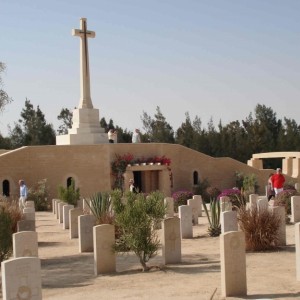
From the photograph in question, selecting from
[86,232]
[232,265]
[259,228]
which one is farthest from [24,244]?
[259,228]

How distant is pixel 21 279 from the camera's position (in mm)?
6656

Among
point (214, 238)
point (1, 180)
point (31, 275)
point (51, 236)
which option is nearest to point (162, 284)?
point (31, 275)

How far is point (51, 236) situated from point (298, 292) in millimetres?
9956

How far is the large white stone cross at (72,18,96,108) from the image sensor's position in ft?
96.2

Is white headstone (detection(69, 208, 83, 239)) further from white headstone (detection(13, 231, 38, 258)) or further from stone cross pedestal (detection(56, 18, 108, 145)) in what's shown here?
stone cross pedestal (detection(56, 18, 108, 145))

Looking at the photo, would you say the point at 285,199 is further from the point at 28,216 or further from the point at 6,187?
the point at 6,187

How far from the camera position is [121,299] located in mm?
7844

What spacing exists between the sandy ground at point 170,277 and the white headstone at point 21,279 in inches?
59.3

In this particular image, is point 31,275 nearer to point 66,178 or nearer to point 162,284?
point 162,284

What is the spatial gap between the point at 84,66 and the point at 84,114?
251cm

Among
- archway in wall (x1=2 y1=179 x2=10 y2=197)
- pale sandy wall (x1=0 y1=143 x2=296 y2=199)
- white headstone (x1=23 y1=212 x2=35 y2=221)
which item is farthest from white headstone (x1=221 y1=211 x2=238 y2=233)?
archway in wall (x1=2 y1=179 x2=10 y2=197)

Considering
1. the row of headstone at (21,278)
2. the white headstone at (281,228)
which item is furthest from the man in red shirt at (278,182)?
the row of headstone at (21,278)

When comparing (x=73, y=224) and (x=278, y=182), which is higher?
(x=278, y=182)

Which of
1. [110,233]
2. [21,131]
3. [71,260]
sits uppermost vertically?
[21,131]
